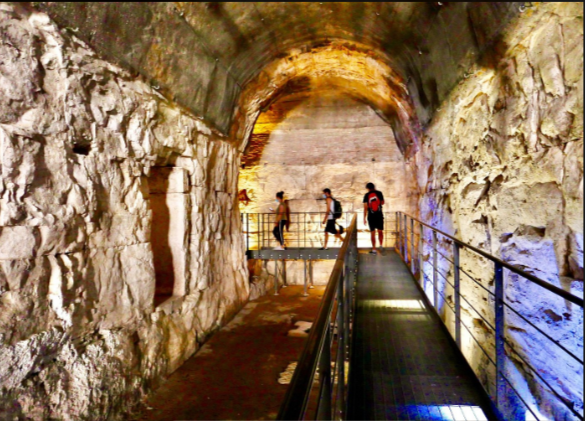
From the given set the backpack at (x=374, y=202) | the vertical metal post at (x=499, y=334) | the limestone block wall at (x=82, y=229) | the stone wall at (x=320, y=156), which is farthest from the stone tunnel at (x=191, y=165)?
the stone wall at (x=320, y=156)

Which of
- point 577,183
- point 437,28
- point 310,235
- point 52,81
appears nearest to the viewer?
point 577,183

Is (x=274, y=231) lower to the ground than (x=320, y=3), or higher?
lower

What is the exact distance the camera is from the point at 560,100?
2.41 meters

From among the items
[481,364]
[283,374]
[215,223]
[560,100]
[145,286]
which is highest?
[560,100]

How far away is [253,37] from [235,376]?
500 cm

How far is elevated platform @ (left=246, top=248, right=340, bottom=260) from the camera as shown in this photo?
8391 millimetres

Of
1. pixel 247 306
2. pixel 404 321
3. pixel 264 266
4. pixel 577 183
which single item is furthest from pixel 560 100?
pixel 264 266

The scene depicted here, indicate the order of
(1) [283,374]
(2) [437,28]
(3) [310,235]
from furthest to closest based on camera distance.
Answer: (3) [310,235] → (1) [283,374] → (2) [437,28]

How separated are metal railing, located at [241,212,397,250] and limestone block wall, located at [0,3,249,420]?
4942mm

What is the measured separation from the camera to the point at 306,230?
10.1 m

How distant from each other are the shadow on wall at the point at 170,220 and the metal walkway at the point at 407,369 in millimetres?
2659

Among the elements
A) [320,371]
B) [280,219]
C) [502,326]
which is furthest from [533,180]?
[280,219]

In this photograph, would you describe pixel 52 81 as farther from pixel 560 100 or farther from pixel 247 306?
pixel 247 306

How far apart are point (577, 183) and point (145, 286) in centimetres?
421
